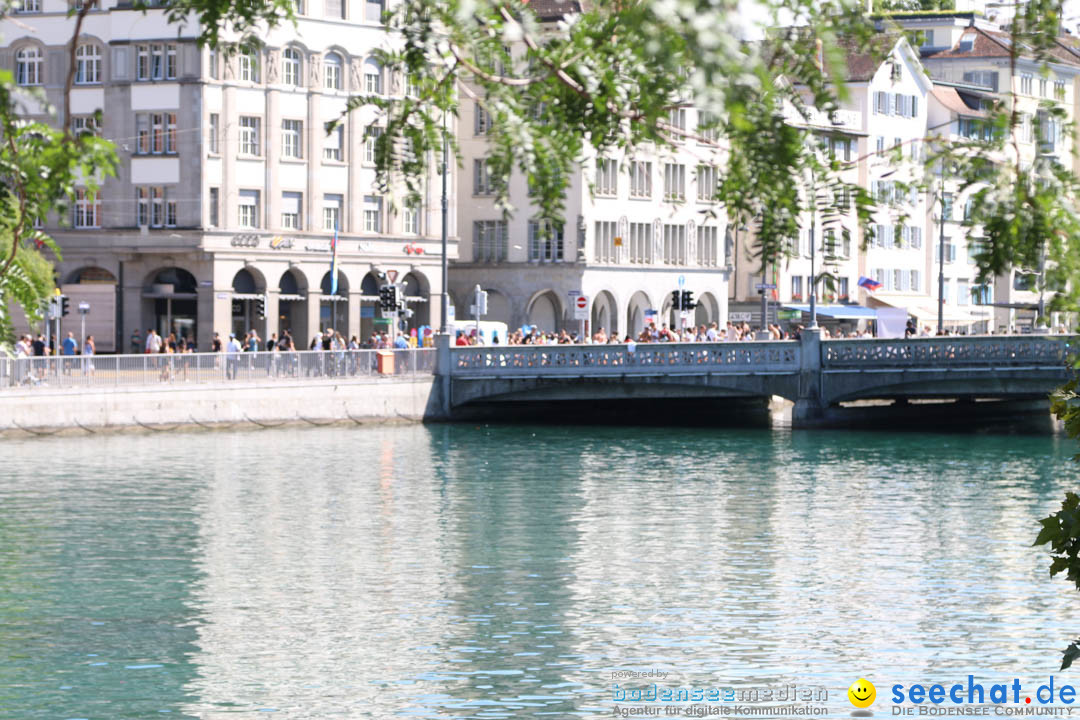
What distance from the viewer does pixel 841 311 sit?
100250mm

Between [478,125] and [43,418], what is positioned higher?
[478,125]

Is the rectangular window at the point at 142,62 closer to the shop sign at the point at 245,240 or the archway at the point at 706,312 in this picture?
the shop sign at the point at 245,240

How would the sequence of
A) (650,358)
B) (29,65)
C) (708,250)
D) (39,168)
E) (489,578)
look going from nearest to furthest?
(39,168)
(489,578)
(650,358)
(29,65)
(708,250)

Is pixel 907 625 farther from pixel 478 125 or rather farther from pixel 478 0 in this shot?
pixel 478 125

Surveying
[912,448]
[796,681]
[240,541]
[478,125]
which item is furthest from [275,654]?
[478,125]

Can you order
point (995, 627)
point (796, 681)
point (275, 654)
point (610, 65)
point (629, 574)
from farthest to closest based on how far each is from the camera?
point (629, 574) → point (995, 627) → point (275, 654) → point (796, 681) → point (610, 65)

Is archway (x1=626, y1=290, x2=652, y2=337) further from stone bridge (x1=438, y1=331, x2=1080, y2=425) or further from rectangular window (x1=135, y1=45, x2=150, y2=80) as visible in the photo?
stone bridge (x1=438, y1=331, x2=1080, y2=425)

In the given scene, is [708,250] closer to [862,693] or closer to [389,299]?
[389,299]

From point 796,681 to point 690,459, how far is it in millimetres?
31158

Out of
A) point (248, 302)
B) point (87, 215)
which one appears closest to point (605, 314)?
point (248, 302)

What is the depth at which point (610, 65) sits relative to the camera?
7137mm

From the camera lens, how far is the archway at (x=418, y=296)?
82500 millimetres

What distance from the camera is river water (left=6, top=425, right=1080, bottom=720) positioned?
22.7 metres

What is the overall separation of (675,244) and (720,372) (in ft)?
106
